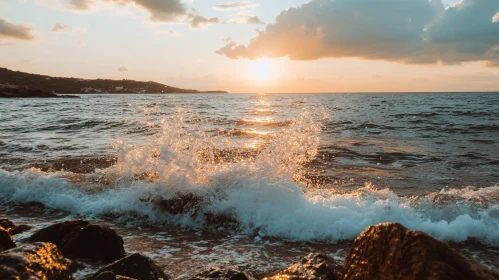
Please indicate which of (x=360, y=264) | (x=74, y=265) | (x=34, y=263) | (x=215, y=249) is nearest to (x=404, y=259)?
(x=360, y=264)

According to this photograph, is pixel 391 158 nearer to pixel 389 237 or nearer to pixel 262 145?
pixel 262 145

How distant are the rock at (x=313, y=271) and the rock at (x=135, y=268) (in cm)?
130

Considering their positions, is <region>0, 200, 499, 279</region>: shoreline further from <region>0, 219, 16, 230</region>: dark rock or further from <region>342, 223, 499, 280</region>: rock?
<region>342, 223, 499, 280</region>: rock

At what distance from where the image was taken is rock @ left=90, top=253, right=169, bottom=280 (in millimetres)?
3744

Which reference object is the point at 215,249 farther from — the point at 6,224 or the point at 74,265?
the point at 6,224

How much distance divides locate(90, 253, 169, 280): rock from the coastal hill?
363 feet

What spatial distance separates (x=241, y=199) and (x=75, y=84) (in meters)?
142

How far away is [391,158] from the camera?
12414 mm

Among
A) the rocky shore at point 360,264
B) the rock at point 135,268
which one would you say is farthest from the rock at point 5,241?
the rock at point 135,268

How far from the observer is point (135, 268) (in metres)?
3.79

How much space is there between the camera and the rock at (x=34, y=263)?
262 cm

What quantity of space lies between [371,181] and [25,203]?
26.4 ft

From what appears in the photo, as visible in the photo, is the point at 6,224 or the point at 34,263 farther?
the point at 6,224

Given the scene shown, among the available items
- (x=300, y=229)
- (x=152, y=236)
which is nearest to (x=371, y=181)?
(x=300, y=229)
